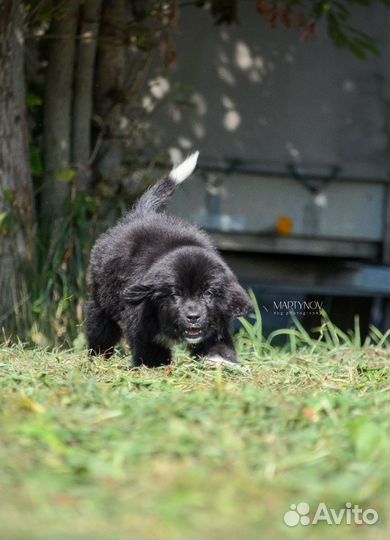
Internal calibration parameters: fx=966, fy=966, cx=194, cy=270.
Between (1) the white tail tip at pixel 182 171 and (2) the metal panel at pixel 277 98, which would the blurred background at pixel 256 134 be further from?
(1) the white tail tip at pixel 182 171

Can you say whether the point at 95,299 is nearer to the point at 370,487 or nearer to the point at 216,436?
the point at 216,436

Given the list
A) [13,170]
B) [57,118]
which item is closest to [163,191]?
[13,170]

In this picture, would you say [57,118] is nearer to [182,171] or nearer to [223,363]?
[182,171]

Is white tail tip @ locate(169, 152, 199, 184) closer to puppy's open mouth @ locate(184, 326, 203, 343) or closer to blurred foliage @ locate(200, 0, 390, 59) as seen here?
puppy's open mouth @ locate(184, 326, 203, 343)

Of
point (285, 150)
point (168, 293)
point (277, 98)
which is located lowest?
point (168, 293)

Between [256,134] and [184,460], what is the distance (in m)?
7.13

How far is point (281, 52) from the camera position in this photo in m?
9.86

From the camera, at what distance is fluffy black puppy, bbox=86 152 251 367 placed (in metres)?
5.27

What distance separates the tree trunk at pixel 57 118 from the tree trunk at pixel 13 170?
1.58 ft

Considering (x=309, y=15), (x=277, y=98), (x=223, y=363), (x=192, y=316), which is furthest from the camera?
(x=277, y=98)

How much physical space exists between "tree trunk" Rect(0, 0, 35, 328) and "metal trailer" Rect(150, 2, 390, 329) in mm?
2324

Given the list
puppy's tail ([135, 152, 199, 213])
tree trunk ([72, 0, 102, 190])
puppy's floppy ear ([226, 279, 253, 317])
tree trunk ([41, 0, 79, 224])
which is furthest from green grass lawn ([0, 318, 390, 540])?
tree trunk ([72, 0, 102, 190])

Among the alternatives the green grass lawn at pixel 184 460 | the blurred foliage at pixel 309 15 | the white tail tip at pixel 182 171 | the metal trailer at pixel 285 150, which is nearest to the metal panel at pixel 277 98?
the metal trailer at pixel 285 150

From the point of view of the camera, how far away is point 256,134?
9.92 meters
